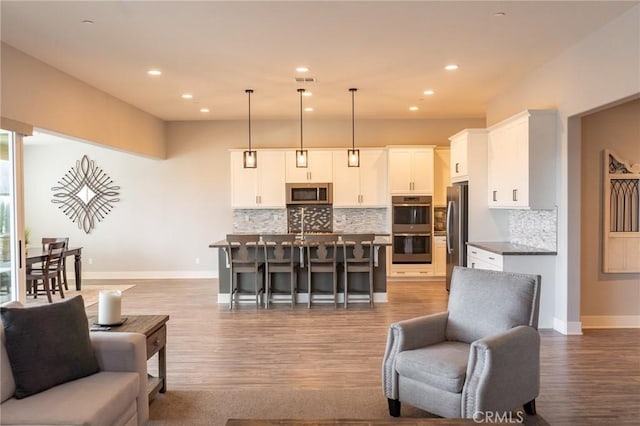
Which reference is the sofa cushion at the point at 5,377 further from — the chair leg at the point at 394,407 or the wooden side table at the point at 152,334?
the chair leg at the point at 394,407

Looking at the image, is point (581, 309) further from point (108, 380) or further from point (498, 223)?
point (108, 380)

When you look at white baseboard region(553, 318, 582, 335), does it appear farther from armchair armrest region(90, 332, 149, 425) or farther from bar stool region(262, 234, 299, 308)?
armchair armrest region(90, 332, 149, 425)

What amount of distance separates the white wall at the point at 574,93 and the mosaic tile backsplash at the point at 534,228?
14 centimetres

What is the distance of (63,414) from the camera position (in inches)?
82.2

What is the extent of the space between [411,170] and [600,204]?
11.9 ft

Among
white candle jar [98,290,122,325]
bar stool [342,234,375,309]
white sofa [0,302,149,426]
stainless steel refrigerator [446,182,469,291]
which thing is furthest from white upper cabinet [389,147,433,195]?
white sofa [0,302,149,426]

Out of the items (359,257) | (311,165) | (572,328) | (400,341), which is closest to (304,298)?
(359,257)

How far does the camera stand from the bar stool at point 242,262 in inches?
243

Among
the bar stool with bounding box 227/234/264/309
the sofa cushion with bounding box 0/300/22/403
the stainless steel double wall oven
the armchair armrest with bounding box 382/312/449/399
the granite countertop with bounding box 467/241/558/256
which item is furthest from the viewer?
the stainless steel double wall oven

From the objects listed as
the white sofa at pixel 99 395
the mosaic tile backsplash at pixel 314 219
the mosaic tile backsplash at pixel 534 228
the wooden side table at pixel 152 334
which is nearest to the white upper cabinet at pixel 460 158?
the mosaic tile backsplash at pixel 534 228

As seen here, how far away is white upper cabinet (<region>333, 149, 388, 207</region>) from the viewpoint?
8539mm

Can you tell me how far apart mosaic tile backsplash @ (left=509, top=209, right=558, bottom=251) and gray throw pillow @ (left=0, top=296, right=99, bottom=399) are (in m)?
4.77

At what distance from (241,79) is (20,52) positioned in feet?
7.84

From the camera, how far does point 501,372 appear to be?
2.62 meters
